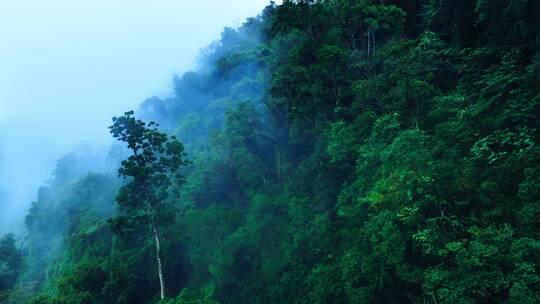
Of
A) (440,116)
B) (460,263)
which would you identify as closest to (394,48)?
(440,116)

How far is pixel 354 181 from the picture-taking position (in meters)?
19.7

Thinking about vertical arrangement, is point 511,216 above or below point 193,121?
below

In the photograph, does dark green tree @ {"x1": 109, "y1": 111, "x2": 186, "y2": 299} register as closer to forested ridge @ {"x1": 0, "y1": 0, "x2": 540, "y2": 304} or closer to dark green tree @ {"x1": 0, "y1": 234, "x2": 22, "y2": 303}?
forested ridge @ {"x1": 0, "y1": 0, "x2": 540, "y2": 304}

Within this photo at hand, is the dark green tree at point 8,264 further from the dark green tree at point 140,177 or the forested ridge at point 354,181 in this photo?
the dark green tree at point 140,177

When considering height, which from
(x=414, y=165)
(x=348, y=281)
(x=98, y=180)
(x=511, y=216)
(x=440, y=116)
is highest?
(x=98, y=180)

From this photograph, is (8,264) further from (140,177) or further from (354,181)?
(354,181)

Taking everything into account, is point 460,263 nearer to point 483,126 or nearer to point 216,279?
point 483,126

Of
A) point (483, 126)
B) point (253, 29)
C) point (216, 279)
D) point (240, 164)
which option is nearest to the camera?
point (483, 126)

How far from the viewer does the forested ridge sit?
11.3 m

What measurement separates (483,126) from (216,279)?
18547 mm

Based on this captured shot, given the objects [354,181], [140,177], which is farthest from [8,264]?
[354,181]

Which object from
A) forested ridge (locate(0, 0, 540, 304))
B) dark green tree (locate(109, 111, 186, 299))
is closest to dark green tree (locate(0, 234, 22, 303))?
forested ridge (locate(0, 0, 540, 304))

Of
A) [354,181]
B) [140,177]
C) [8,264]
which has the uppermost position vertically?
[8,264]

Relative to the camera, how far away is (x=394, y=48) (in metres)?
19.4
